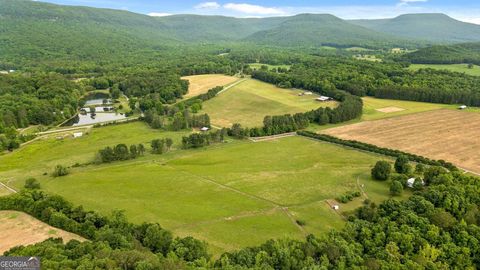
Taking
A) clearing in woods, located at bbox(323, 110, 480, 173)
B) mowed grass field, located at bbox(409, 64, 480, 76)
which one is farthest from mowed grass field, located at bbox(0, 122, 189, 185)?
mowed grass field, located at bbox(409, 64, 480, 76)

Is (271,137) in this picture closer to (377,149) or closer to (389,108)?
(377,149)

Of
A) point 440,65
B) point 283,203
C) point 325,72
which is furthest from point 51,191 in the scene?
point 440,65

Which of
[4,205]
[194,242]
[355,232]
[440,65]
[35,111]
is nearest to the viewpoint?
[194,242]

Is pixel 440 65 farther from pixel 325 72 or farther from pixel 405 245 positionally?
pixel 405 245

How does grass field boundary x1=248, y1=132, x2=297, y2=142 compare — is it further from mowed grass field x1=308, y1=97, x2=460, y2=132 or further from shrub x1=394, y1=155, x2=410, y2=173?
shrub x1=394, y1=155, x2=410, y2=173

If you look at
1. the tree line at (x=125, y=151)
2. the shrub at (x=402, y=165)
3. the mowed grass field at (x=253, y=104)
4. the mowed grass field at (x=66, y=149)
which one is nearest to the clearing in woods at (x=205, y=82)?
the mowed grass field at (x=253, y=104)

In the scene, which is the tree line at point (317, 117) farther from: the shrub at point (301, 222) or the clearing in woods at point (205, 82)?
the clearing in woods at point (205, 82)

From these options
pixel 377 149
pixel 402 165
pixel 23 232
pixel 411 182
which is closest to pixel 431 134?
pixel 377 149

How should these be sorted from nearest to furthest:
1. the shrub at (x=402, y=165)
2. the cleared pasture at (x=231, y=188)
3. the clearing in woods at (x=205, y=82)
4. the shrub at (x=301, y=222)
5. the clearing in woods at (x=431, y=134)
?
1. the cleared pasture at (x=231, y=188)
2. the shrub at (x=301, y=222)
3. the shrub at (x=402, y=165)
4. the clearing in woods at (x=431, y=134)
5. the clearing in woods at (x=205, y=82)
